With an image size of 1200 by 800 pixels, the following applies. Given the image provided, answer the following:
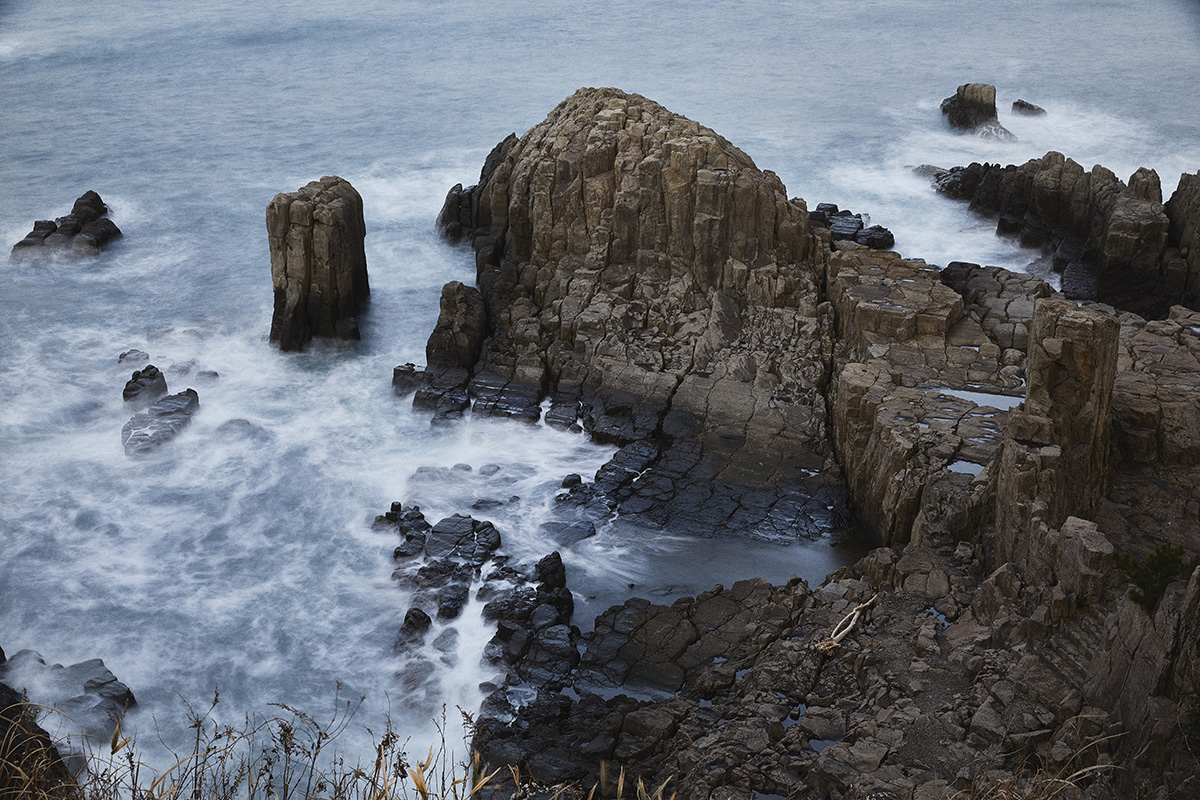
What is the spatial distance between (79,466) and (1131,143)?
4078cm

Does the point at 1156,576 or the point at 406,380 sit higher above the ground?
the point at 1156,576

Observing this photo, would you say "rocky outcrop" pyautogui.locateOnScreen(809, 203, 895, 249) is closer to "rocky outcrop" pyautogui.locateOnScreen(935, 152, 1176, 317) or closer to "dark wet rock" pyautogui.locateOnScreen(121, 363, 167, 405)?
"rocky outcrop" pyautogui.locateOnScreen(935, 152, 1176, 317)

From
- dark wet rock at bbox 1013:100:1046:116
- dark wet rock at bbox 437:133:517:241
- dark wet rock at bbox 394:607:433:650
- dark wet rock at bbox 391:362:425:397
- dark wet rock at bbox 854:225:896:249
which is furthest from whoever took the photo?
dark wet rock at bbox 1013:100:1046:116

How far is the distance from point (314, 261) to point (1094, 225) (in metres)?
21.2

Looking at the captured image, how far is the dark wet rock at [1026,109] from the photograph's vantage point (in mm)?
48094

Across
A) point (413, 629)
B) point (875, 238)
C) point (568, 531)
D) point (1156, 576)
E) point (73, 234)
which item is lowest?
point (413, 629)

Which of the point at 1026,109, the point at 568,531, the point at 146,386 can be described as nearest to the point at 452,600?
the point at 568,531

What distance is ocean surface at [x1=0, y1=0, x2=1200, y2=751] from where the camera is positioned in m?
19.0

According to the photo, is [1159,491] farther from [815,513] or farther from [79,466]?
[79,466]

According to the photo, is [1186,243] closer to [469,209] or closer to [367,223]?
[469,209]

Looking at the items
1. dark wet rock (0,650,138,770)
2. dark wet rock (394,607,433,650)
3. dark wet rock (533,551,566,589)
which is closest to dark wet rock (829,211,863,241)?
dark wet rock (533,551,566,589)

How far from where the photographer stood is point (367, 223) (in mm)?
36438

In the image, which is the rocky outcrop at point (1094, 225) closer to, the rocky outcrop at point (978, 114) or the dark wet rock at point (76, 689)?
the rocky outcrop at point (978, 114)

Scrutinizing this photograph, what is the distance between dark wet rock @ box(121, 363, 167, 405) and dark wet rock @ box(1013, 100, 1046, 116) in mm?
38943
